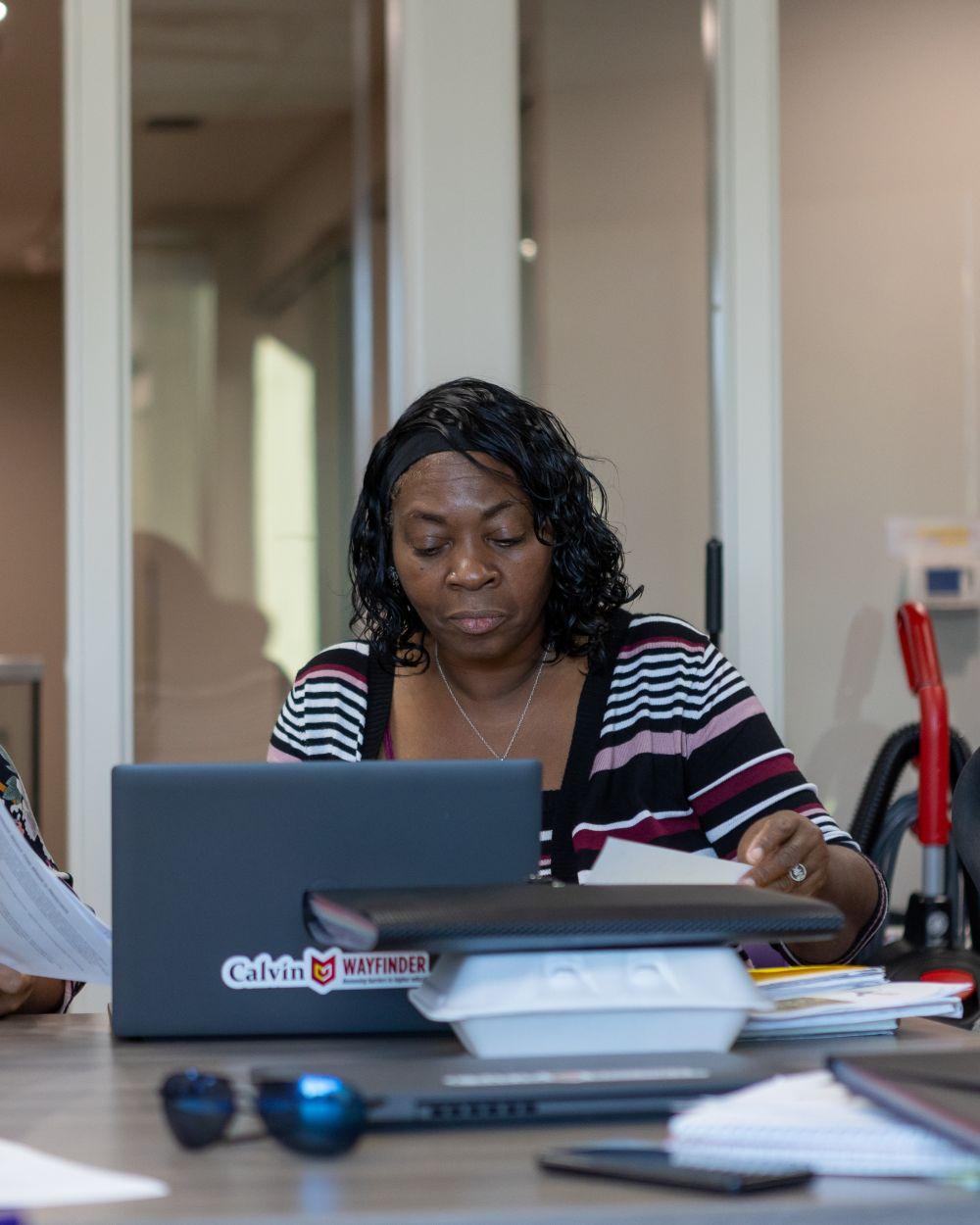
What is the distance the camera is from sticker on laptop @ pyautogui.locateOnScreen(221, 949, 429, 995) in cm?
114

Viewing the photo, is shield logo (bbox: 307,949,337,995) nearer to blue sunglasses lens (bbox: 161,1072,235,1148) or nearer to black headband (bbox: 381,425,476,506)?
blue sunglasses lens (bbox: 161,1072,235,1148)

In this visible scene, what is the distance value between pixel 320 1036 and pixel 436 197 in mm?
2114

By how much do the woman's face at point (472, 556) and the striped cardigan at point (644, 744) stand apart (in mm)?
133

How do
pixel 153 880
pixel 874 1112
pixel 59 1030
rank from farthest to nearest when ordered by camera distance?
pixel 59 1030
pixel 153 880
pixel 874 1112

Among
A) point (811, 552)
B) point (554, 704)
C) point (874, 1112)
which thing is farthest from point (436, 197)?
point (874, 1112)

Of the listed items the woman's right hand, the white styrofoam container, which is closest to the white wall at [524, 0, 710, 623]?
the woman's right hand

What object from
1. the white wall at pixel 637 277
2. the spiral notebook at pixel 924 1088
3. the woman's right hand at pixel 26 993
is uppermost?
the white wall at pixel 637 277

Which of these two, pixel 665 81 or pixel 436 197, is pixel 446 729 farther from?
pixel 665 81

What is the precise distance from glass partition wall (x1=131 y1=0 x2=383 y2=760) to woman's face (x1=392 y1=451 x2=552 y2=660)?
3.52 ft

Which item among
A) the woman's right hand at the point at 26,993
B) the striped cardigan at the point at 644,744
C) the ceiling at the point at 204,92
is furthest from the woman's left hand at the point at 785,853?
the ceiling at the point at 204,92

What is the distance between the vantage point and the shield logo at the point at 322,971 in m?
1.15

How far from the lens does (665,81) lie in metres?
3.12

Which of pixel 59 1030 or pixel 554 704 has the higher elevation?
pixel 554 704

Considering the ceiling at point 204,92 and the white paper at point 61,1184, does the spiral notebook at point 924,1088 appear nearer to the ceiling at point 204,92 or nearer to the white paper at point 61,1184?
the white paper at point 61,1184
